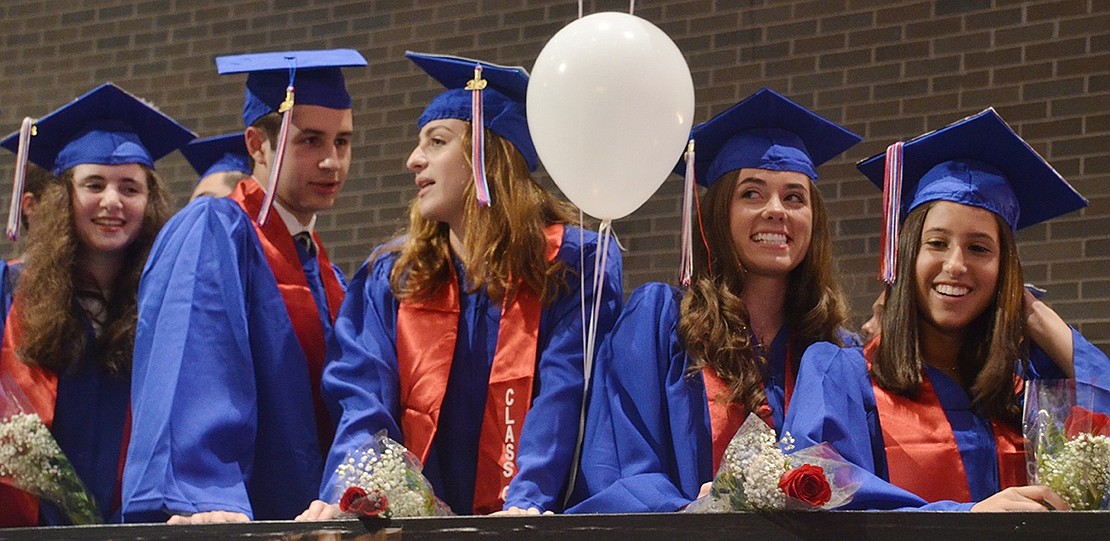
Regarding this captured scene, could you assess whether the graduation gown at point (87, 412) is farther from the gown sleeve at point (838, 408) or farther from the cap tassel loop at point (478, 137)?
the gown sleeve at point (838, 408)

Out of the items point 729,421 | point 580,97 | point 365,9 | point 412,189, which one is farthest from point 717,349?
point 365,9

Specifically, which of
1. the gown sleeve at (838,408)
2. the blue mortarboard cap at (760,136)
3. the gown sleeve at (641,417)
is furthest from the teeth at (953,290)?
the gown sleeve at (641,417)

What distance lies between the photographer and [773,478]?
255cm

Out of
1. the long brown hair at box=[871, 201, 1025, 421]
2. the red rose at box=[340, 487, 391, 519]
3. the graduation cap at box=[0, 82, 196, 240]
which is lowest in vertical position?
the red rose at box=[340, 487, 391, 519]

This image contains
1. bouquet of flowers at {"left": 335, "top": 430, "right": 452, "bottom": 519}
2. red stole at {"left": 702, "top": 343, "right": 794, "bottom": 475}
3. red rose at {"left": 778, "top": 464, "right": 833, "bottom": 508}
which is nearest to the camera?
red rose at {"left": 778, "top": 464, "right": 833, "bottom": 508}

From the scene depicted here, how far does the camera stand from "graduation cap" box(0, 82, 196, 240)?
12.8ft

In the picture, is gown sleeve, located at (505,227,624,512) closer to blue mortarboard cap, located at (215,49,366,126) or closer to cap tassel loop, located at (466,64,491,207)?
cap tassel loop, located at (466,64,491,207)

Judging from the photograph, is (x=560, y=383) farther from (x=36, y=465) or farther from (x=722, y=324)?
(x=36, y=465)

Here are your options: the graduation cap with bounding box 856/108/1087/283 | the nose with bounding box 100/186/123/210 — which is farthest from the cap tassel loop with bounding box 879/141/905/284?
the nose with bounding box 100/186/123/210

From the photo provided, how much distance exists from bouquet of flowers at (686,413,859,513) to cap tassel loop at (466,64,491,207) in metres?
0.92

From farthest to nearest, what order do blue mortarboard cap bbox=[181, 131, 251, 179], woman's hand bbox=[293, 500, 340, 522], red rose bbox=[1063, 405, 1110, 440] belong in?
blue mortarboard cap bbox=[181, 131, 251, 179] → woman's hand bbox=[293, 500, 340, 522] → red rose bbox=[1063, 405, 1110, 440]

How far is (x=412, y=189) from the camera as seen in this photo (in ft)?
20.6

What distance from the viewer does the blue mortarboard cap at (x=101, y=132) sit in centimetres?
393

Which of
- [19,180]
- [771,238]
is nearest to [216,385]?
[19,180]
